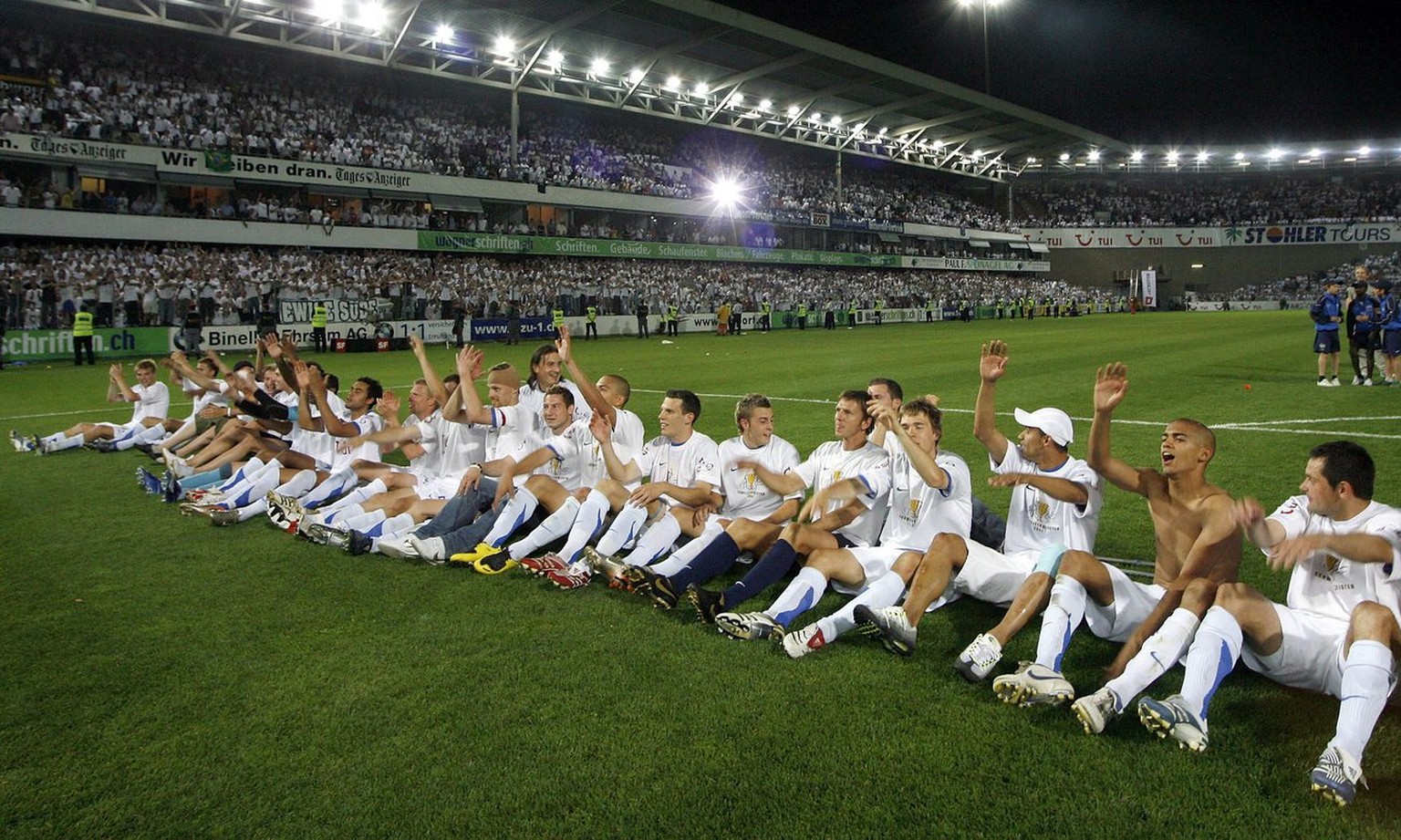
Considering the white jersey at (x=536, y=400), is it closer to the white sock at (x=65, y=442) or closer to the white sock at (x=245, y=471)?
the white sock at (x=245, y=471)

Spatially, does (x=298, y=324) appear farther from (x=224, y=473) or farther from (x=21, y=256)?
(x=224, y=473)

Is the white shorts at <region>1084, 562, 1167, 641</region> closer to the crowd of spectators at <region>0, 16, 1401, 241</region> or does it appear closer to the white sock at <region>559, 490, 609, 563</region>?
the white sock at <region>559, 490, 609, 563</region>

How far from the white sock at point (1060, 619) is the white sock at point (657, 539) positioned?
2551 millimetres

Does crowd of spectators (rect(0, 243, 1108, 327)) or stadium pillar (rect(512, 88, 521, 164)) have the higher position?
stadium pillar (rect(512, 88, 521, 164))

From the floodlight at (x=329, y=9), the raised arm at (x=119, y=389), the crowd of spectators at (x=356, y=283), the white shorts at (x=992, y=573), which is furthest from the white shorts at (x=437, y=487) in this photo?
the floodlight at (x=329, y=9)

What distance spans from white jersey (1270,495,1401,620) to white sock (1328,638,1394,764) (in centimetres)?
28

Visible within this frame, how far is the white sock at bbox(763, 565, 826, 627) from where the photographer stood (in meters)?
4.78

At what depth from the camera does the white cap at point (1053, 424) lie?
15.8ft

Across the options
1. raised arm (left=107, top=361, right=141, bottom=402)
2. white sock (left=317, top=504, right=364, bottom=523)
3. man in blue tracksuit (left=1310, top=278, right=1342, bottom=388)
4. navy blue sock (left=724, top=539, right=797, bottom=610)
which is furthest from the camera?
man in blue tracksuit (left=1310, top=278, right=1342, bottom=388)

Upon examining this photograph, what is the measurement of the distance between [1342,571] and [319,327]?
101 ft

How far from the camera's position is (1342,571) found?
3.80 m

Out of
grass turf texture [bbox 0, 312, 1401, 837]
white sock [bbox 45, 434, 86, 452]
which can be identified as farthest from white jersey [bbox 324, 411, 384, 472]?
white sock [bbox 45, 434, 86, 452]

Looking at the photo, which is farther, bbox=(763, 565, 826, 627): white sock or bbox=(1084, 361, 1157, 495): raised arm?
bbox=(763, 565, 826, 627): white sock

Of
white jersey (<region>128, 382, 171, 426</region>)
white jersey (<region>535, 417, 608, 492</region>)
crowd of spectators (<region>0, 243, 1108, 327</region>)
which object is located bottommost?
white jersey (<region>535, 417, 608, 492</region>)
